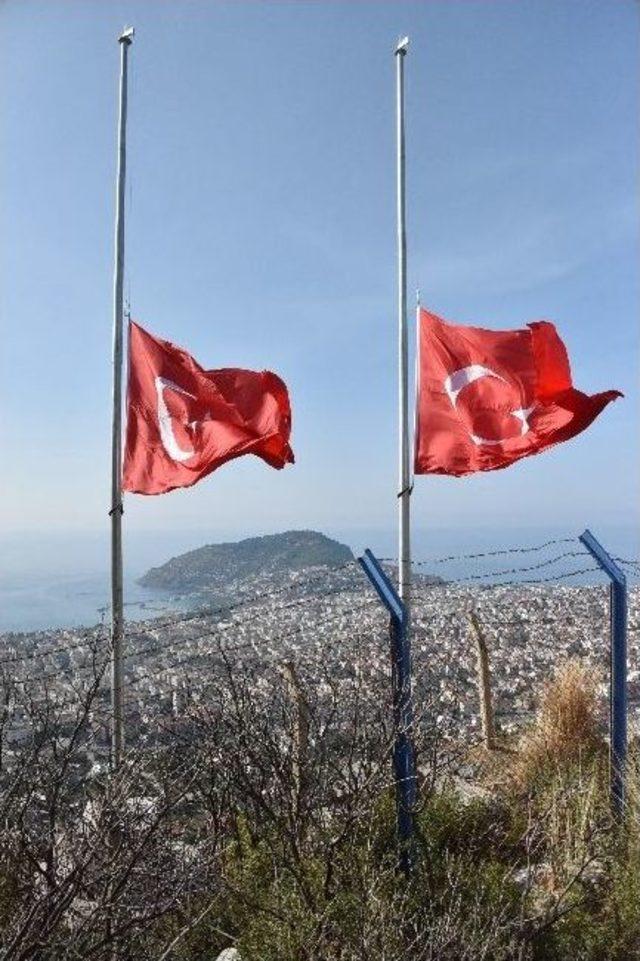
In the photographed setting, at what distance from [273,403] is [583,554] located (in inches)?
122

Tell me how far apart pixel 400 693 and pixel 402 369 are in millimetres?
3768

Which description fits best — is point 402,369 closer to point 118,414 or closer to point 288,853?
point 118,414

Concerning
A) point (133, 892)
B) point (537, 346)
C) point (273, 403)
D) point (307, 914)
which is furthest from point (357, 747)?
point (537, 346)

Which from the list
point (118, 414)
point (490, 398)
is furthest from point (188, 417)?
point (490, 398)

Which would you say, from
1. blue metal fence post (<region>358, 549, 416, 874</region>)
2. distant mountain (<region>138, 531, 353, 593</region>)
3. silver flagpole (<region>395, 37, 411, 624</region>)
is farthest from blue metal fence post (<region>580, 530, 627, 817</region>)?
distant mountain (<region>138, 531, 353, 593</region>)

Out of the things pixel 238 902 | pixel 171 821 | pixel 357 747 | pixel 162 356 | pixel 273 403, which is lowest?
pixel 238 902

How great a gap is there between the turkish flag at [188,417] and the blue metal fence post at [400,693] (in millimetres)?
2228

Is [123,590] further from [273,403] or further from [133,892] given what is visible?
[133,892]

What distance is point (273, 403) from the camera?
25.3 feet

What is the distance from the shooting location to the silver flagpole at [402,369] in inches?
313

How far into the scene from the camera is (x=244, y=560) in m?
43.7

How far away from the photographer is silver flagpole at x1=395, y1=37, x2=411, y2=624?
26.1ft

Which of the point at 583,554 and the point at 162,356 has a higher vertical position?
the point at 162,356

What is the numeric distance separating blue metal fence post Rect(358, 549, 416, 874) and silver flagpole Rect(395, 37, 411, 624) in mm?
1783
